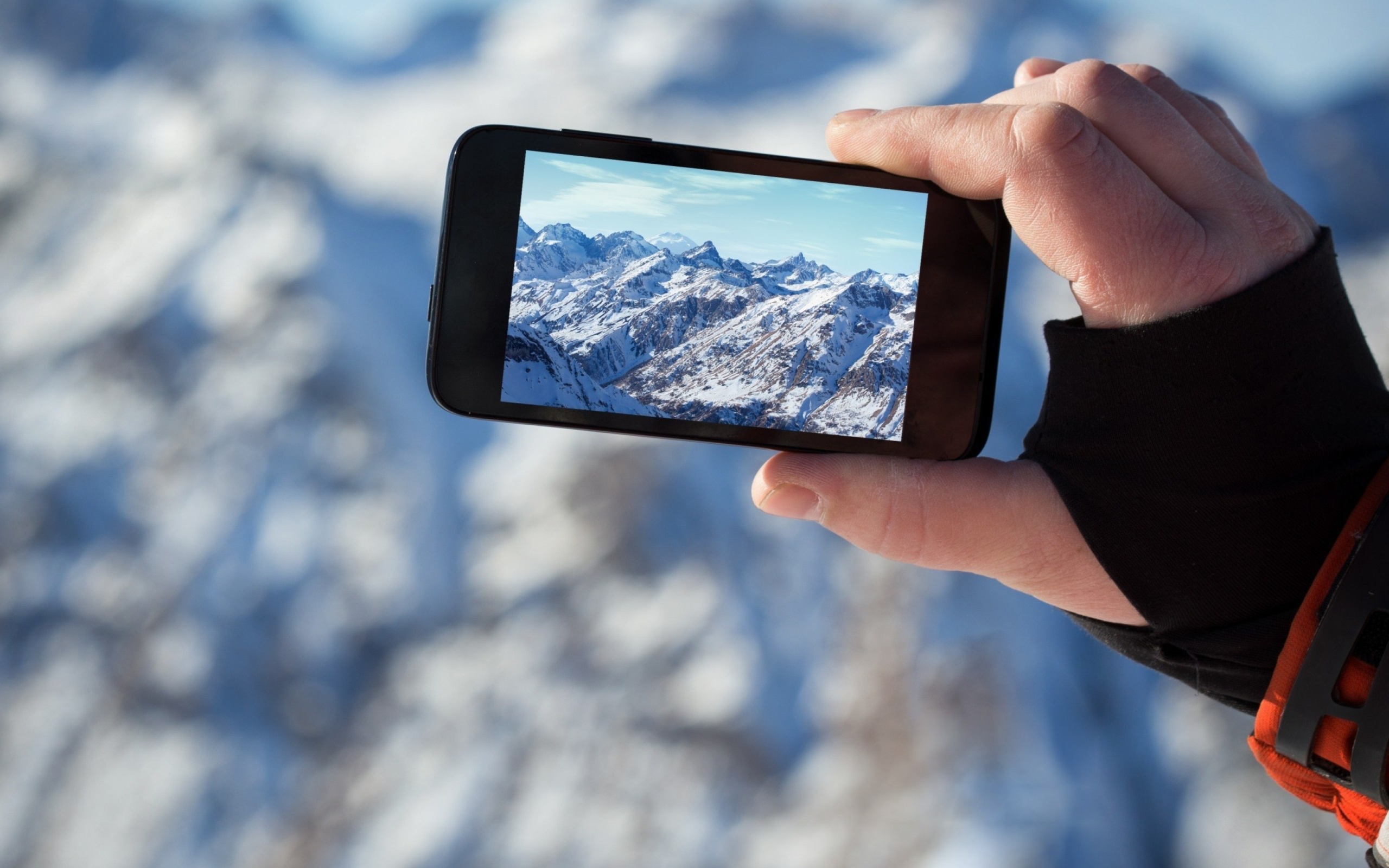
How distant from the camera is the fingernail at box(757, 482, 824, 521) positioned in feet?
1.36

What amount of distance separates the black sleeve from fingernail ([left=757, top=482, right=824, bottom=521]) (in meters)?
0.12

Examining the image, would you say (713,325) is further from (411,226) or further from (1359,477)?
(411,226)

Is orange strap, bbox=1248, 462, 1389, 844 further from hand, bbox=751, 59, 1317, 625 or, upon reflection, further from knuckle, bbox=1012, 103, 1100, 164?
knuckle, bbox=1012, 103, 1100, 164

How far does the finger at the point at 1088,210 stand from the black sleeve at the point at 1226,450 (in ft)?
0.05

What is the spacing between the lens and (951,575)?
3.42 ft

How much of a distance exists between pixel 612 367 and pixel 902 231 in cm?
17

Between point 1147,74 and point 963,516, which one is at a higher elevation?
point 1147,74

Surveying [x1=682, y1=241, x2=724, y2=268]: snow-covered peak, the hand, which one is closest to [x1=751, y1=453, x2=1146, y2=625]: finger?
the hand

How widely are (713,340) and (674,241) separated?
7cm

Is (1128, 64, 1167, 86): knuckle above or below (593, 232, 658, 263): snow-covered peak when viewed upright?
above

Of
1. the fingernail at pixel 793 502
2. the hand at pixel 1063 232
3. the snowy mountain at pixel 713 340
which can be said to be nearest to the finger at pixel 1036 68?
the hand at pixel 1063 232

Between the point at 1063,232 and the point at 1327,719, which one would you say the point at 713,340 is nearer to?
the point at 1063,232

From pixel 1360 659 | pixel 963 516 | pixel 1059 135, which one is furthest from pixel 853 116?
pixel 1360 659

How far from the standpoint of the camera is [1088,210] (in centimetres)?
35
